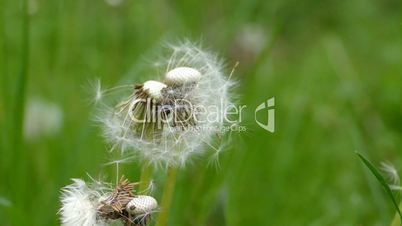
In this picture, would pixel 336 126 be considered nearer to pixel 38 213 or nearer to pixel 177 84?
pixel 38 213

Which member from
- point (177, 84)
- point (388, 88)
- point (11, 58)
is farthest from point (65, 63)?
point (177, 84)

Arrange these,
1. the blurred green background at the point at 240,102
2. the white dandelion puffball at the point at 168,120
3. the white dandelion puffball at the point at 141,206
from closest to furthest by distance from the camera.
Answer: the white dandelion puffball at the point at 141,206 < the white dandelion puffball at the point at 168,120 < the blurred green background at the point at 240,102

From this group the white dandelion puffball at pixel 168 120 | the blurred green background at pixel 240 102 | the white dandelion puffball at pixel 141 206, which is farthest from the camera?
the blurred green background at pixel 240 102

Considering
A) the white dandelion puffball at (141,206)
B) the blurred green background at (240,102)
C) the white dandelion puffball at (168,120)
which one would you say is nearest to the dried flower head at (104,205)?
Answer: the white dandelion puffball at (141,206)

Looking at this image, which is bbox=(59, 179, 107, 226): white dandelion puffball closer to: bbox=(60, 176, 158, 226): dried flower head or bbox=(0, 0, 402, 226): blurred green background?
bbox=(60, 176, 158, 226): dried flower head

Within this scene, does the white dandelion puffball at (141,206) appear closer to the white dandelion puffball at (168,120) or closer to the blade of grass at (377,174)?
the white dandelion puffball at (168,120)

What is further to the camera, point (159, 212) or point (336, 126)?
point (336, 126)

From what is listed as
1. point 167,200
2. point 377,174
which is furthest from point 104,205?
point 377,174
